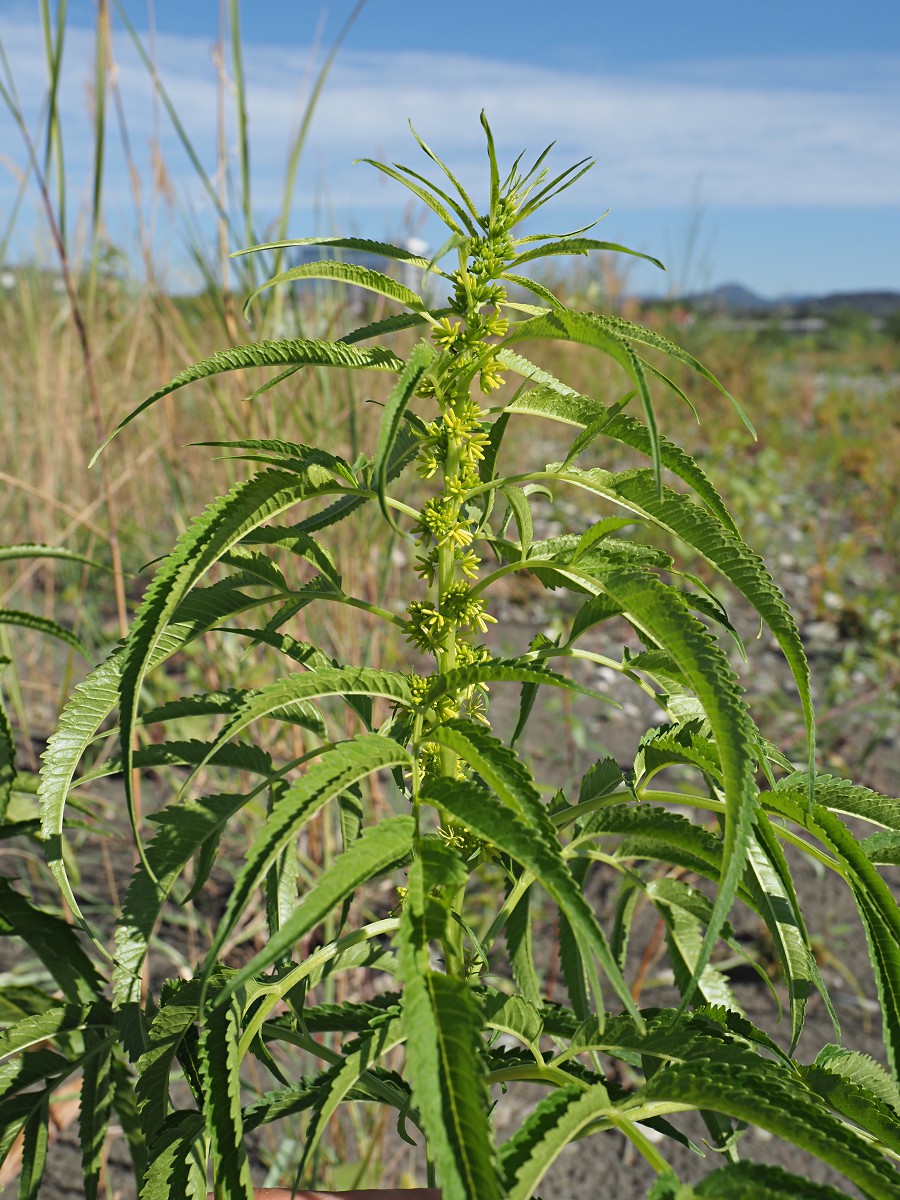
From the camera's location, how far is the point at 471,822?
1.56 feet

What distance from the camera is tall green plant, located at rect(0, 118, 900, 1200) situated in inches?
17.8

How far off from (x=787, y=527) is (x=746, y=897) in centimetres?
448

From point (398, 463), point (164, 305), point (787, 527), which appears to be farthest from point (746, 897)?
point (787, 527)

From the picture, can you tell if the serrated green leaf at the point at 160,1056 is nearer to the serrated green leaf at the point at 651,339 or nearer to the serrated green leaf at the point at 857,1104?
the serrated green leaf at the point at 857,1104

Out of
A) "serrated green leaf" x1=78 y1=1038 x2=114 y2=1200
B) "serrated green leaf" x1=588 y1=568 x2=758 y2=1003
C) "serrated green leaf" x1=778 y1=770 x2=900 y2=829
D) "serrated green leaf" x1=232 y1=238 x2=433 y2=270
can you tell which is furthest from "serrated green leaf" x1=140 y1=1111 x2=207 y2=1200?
"serrated green leaf" x1=232 y1=238 x2=433 y2=270

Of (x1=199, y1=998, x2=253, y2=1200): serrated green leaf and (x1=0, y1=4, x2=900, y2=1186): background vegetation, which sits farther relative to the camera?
(x1=0, y1=4, x2=900, y2=1186): background vegetation

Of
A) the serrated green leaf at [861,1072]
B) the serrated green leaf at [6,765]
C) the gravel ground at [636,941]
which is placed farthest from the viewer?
the gravel ground at [636,941]

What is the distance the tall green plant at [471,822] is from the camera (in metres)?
0.45

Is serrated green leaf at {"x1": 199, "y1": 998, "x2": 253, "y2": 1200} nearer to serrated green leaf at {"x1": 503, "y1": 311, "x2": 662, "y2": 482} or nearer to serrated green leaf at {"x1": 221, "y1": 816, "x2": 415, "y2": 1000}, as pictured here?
serrated green leaf at {"x1": 221, "y1": 816, "x2": 415, "y2": 1000}

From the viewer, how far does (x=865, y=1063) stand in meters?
0.63

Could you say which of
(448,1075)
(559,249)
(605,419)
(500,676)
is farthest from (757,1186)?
(559,249)

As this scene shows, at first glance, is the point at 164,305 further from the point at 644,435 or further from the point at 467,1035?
the point at 467,1035

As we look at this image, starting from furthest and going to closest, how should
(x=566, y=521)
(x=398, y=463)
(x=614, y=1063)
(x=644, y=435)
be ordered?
Answer: (x=566, y=521), (x=614, y=1063), (x=398, y=463), (x=644, y=435)

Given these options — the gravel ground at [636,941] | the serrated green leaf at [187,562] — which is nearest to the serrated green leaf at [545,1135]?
the serrated green leaf at [187,562]
